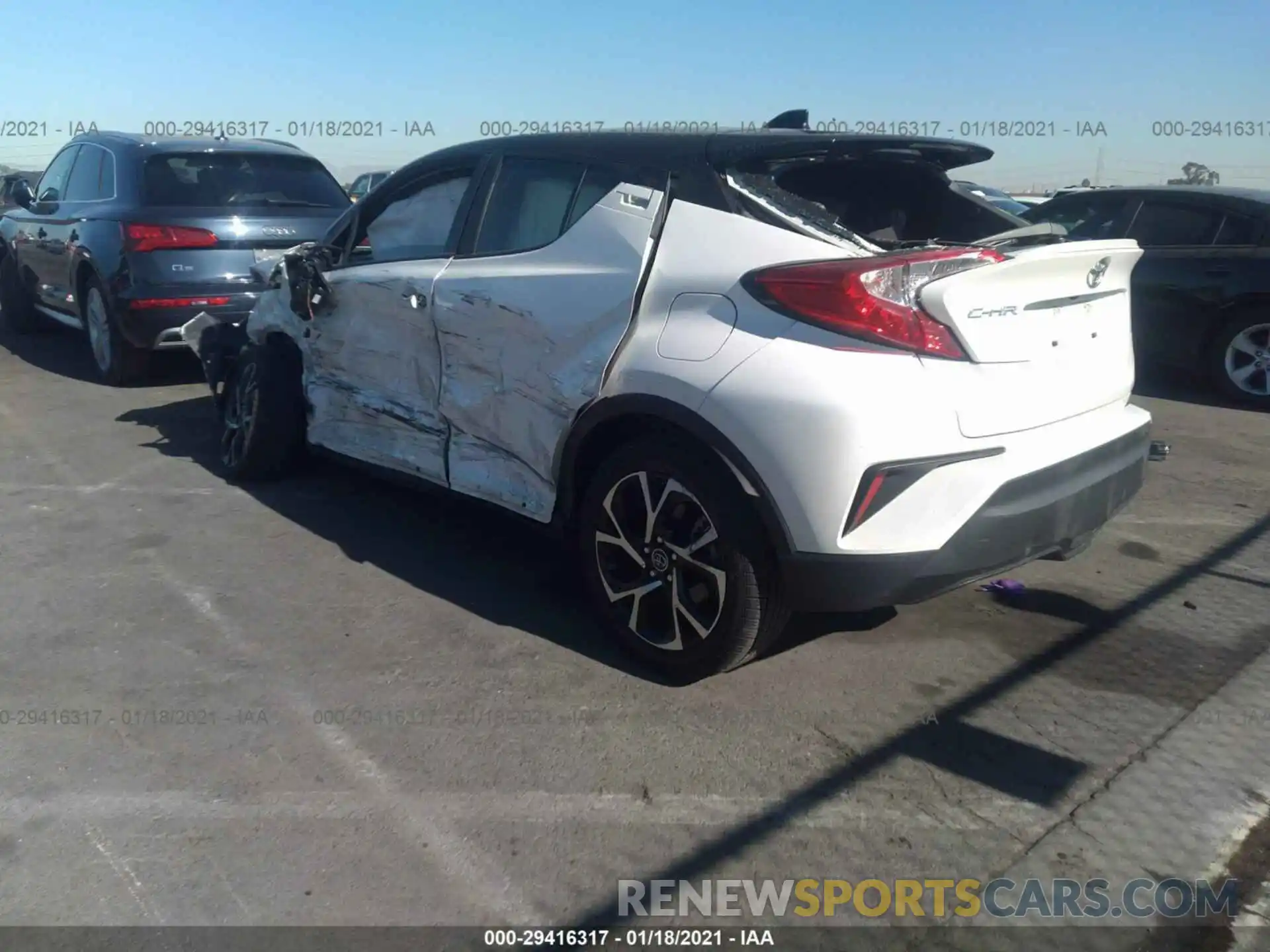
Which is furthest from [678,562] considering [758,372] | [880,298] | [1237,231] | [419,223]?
[1237,231]

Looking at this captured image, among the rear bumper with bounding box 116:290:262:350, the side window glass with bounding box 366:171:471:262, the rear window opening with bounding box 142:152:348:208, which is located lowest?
the rear bumper with bounding box 116:290:262:350

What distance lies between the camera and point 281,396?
18.4ft

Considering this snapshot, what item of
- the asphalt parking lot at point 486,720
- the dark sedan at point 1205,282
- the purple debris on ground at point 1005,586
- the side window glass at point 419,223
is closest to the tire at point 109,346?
the asphalt parking lot at point 486,720

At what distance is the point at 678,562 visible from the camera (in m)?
3.61

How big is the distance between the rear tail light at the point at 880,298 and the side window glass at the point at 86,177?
6.66 m

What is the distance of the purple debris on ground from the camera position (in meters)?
4.54

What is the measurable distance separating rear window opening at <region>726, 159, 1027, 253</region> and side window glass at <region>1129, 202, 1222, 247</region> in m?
4.77

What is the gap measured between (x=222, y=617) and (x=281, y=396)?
161cm

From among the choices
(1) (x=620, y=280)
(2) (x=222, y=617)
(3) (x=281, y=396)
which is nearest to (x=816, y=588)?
(1) (x=620, y=280)

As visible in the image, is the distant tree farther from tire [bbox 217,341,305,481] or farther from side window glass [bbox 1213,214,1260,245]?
tire [bbox 217,341,305,481]

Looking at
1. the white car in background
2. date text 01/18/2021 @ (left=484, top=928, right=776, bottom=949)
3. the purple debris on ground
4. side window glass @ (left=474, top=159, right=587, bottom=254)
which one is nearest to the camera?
date text 01/18/2021 @ (left=484, top=928, right=776, bottom=949)

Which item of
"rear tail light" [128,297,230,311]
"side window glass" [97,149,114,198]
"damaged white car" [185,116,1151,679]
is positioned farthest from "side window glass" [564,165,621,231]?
"side window glass" [97,149,114,198]

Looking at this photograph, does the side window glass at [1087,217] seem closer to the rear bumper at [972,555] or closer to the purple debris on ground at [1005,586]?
the purple debris on ground at [1005,586]

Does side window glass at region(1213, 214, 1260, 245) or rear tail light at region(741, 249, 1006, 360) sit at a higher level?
side window glass at region(1213, 214, 1260, 245)
